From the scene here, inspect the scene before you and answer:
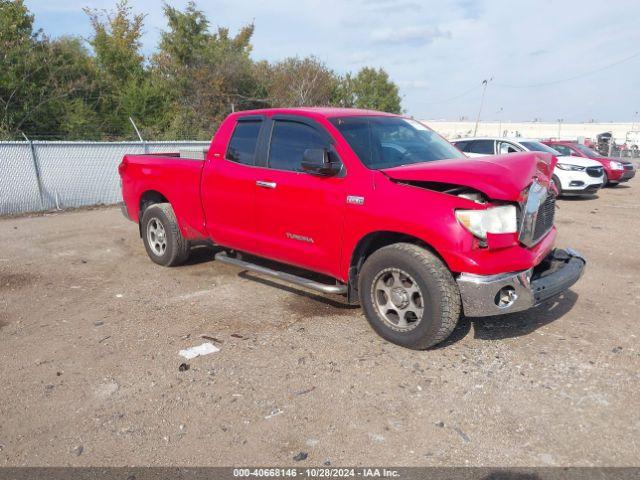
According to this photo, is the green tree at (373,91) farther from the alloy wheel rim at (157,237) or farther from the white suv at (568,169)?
the alloy wheel rim at (157,237)

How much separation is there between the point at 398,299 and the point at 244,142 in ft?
7.93

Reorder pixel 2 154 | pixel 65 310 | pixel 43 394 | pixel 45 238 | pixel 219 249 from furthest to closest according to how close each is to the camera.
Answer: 1. pixel 2 154
2. pixel 45 238
3. pixel 219 249
4. pixel 65 310
5. pixel 43 394

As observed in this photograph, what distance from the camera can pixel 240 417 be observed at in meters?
3.21

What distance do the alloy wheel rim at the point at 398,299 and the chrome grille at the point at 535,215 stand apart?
90 centimetres

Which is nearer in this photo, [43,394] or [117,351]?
[43,394]

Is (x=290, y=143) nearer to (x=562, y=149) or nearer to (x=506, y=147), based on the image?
(x=506, y=147)

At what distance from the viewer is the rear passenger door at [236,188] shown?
512cm

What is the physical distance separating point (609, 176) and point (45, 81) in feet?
61.2

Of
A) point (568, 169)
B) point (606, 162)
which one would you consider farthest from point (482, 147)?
point (606, 162)

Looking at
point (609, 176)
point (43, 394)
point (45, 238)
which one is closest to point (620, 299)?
point (43, 394)

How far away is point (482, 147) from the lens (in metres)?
13.4

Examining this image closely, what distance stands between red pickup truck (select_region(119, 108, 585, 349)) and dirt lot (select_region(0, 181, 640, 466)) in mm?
450

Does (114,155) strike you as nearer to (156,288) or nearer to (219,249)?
(219,249)

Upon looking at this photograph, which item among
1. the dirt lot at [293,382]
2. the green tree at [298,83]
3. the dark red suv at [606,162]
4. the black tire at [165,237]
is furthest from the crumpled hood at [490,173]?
the green tree at [298,83]
